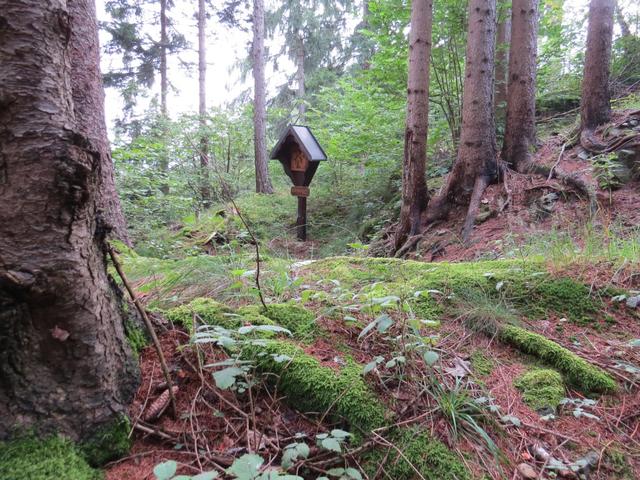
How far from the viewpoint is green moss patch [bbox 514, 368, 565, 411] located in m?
1.61

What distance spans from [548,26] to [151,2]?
612 inches

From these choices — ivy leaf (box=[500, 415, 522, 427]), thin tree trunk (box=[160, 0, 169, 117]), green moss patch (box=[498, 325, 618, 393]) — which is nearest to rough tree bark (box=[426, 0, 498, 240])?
green moss patch (box=[498, 325, 618, 393])

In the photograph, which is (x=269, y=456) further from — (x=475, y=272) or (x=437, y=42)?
(x=437, y=42)

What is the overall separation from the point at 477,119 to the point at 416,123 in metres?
0.86

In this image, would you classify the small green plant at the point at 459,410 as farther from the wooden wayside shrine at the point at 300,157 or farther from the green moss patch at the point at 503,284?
the wooden wayside shrine at the point at 300,157

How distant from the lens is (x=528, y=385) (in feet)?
5.58

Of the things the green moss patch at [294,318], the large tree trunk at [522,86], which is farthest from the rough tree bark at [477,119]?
the green moss patch at [294,318]

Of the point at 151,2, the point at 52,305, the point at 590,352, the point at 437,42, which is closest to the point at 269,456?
the point at 52,305

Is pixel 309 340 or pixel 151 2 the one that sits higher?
pixel 151 2

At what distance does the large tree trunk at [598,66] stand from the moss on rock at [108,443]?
6.87m

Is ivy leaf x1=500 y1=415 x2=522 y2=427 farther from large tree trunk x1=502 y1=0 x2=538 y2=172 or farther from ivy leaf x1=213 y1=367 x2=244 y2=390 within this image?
large tree trunk x1=502 y1=0 x2=538 y2=172

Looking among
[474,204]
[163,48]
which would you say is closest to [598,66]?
[474,204]

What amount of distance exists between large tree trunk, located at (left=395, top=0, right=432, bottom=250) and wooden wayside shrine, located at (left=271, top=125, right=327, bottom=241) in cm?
274

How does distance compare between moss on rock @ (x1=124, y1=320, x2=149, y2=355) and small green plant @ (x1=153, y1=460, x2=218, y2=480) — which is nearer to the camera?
small green plant @ (x1=153, y1=460, x2=218, y2=480)
